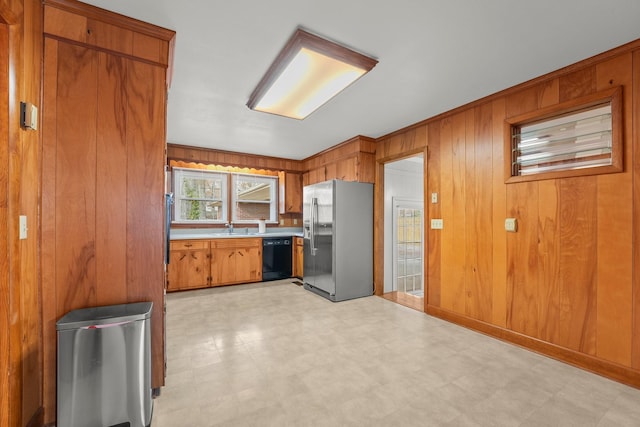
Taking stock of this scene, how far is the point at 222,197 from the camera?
5.23m

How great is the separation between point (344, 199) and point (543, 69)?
8.33 ft

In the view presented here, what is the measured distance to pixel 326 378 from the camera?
6.51ft

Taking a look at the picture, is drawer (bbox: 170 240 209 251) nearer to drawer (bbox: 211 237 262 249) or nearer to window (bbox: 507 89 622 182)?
drawer (bbox: 211 237 262 249)

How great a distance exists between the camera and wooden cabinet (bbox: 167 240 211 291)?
14.0 ft

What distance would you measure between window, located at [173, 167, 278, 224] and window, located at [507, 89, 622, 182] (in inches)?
170

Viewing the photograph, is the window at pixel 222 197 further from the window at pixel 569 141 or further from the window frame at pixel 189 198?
the window at pixel 569 141

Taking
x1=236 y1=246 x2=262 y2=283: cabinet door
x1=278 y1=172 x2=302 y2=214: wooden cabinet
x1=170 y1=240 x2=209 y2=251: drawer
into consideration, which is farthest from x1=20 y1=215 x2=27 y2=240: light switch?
x1=278 y1=172 x2=302 y2=214: wooden cabinet

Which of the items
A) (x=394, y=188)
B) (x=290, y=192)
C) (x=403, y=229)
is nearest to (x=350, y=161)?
(x=394, y=188)

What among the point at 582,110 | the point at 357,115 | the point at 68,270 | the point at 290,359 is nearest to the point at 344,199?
the point at 357,115

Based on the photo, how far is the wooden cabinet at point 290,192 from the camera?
568cm

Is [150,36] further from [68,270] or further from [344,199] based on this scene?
[344,199]

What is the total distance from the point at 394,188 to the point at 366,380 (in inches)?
130

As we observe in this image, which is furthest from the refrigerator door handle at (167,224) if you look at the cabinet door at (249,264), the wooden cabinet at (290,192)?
the wooden cabinet at (290,192)

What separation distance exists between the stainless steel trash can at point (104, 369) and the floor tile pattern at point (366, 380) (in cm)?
26
